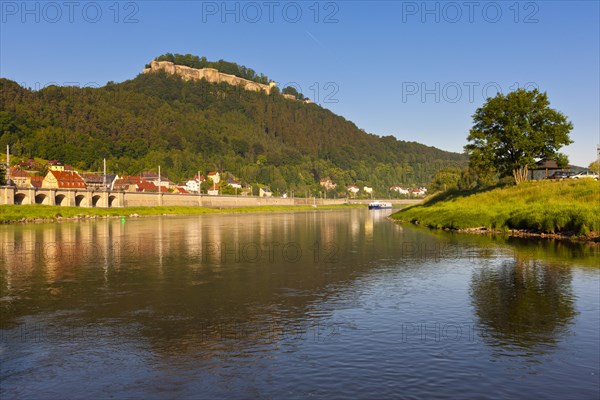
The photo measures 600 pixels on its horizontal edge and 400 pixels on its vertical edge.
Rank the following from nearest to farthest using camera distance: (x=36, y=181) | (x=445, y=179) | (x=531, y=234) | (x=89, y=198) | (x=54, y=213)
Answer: (x=531, y=234)
(x=54, y=213)
(x=89, y=198)
(x=445, y=179)
(x=36, y=181)

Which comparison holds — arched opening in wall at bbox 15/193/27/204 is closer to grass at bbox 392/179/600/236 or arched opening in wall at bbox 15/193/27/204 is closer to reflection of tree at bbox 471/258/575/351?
grass at bbox 392/179/600/236

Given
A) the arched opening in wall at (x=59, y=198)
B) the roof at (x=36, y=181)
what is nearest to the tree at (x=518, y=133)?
the arched opening in wall at (x=59, y=198)

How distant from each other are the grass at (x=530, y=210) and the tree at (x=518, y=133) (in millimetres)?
5438

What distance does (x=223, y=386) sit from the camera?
1283cm

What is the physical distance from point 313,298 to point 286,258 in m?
16.0

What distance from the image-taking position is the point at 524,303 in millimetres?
21875

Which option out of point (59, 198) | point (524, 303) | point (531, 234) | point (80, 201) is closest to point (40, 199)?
point (59, 198)

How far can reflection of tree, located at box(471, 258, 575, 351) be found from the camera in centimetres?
1728

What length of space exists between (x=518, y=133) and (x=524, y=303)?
217 feet

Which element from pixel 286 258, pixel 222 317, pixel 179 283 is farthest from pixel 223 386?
pixel 286 258

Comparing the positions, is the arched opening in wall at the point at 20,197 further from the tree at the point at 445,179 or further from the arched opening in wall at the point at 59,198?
the tree at the point at 445,179

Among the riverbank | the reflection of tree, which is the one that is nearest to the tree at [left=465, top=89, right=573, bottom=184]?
the reflection of tree

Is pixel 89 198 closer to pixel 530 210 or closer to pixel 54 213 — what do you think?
pixel 54 213

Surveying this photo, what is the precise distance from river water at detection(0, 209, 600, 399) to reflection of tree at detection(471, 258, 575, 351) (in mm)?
70
